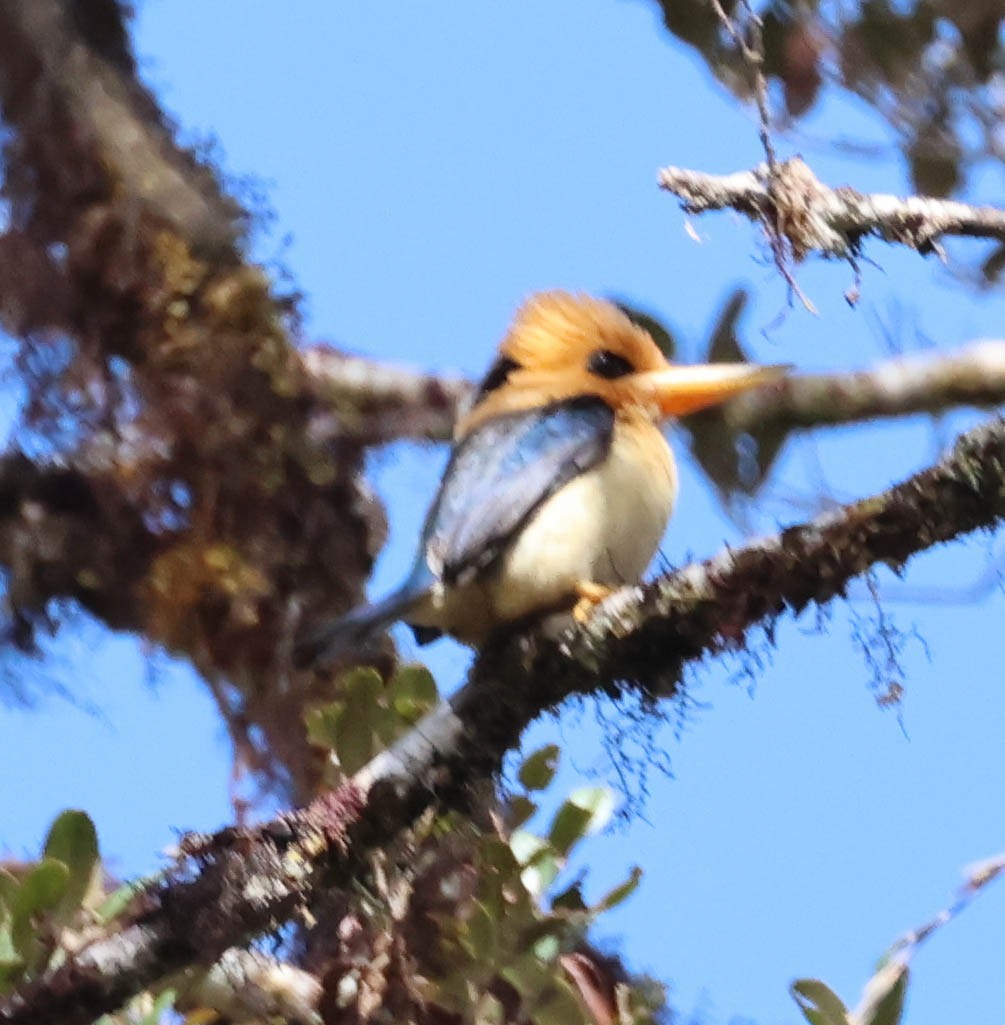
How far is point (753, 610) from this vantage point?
182 cm

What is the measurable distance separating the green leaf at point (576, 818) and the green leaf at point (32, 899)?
698 mm

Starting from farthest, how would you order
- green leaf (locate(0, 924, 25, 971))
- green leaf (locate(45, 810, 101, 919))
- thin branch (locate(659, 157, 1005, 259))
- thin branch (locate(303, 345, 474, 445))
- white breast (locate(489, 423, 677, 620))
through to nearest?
thin branch (locate(303, 345, 474, 445)), white breast (locate(489, 423, 677, 620)), thin branch (locate(659, 157, 1005, 259)), green leaf (locate(45, 810, 101, 919)), green leaf (locate(0, 924, 25, 971))

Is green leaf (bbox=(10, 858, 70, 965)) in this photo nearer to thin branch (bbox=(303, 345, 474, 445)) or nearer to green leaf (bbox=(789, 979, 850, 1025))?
green leaf (bbox=(789, 979, 850, 1025))

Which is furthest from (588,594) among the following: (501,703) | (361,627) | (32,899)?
(32,899)

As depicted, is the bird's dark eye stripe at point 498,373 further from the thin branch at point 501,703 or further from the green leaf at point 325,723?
the thin branch at point 501,703

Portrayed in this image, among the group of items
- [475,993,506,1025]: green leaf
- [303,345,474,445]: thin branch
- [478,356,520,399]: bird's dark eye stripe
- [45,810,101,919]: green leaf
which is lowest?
[45,810,101,919]: green leaf

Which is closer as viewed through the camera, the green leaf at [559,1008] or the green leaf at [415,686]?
the green leaf at [559,1008]

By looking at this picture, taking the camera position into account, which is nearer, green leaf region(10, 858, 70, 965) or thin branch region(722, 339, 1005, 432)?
green leaf region(10, 858, 70, 965)

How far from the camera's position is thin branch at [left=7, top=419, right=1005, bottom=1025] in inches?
69.2

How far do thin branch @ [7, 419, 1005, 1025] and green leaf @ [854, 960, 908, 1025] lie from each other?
59 centimetres

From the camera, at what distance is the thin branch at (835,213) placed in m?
2.32

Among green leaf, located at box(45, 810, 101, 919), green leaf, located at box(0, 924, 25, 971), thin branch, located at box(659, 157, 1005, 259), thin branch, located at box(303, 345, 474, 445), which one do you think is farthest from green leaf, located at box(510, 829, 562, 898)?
thin branch, located at box(303, 345, 474, 445)

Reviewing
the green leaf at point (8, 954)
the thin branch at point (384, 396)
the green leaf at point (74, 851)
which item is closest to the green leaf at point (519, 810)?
the green leaf at point (74, 851)

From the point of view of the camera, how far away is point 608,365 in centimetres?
300
